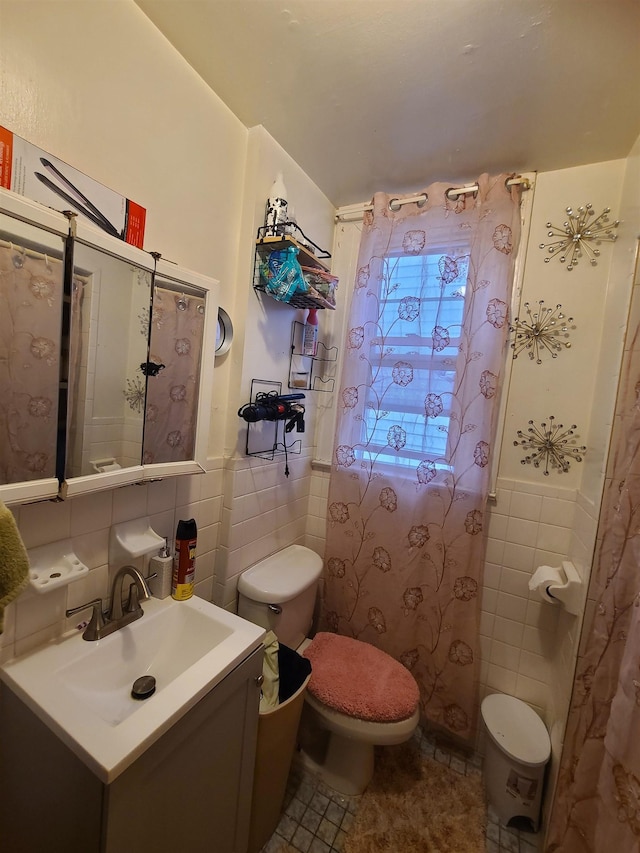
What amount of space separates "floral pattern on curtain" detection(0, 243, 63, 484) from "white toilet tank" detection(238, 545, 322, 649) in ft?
2.75

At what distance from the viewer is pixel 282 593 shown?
1322 mm

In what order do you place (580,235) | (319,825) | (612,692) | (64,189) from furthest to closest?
(580,235) → (319,825) → (612,692) → (64,189)

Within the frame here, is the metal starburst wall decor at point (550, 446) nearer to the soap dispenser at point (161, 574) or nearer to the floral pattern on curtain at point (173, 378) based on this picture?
the floral pattern on curtain at point (173, 378)

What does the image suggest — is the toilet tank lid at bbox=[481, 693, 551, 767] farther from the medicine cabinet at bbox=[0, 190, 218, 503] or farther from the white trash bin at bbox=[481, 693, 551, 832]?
the medicine cabinet at bbox=[0, 190, 218, 503]

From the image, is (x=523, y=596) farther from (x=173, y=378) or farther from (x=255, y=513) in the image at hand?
(x=173, y=378)

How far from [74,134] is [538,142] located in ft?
4.68

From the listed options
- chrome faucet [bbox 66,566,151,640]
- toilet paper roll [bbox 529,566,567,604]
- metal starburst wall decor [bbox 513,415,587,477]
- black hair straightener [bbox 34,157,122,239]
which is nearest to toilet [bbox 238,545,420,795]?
chrome faucet [bbox 66,566,151,640]

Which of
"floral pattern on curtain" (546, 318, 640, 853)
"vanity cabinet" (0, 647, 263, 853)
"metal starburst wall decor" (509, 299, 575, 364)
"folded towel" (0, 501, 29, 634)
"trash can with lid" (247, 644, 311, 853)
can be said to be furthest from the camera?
"metal starburst wall decor" (509, 299, 575, 364)

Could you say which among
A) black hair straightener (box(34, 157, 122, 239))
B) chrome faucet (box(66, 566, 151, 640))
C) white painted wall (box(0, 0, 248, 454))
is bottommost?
chrome faucet (box(66, 566, 151, 640))

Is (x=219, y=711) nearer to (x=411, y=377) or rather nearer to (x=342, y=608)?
(x=342, y=608)

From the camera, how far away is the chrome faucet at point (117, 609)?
92 centimetres

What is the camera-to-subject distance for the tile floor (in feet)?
3.76

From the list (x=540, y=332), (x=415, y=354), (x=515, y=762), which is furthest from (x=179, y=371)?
(x=515, y=762)

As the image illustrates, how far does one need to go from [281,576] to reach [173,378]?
887 millimetres
